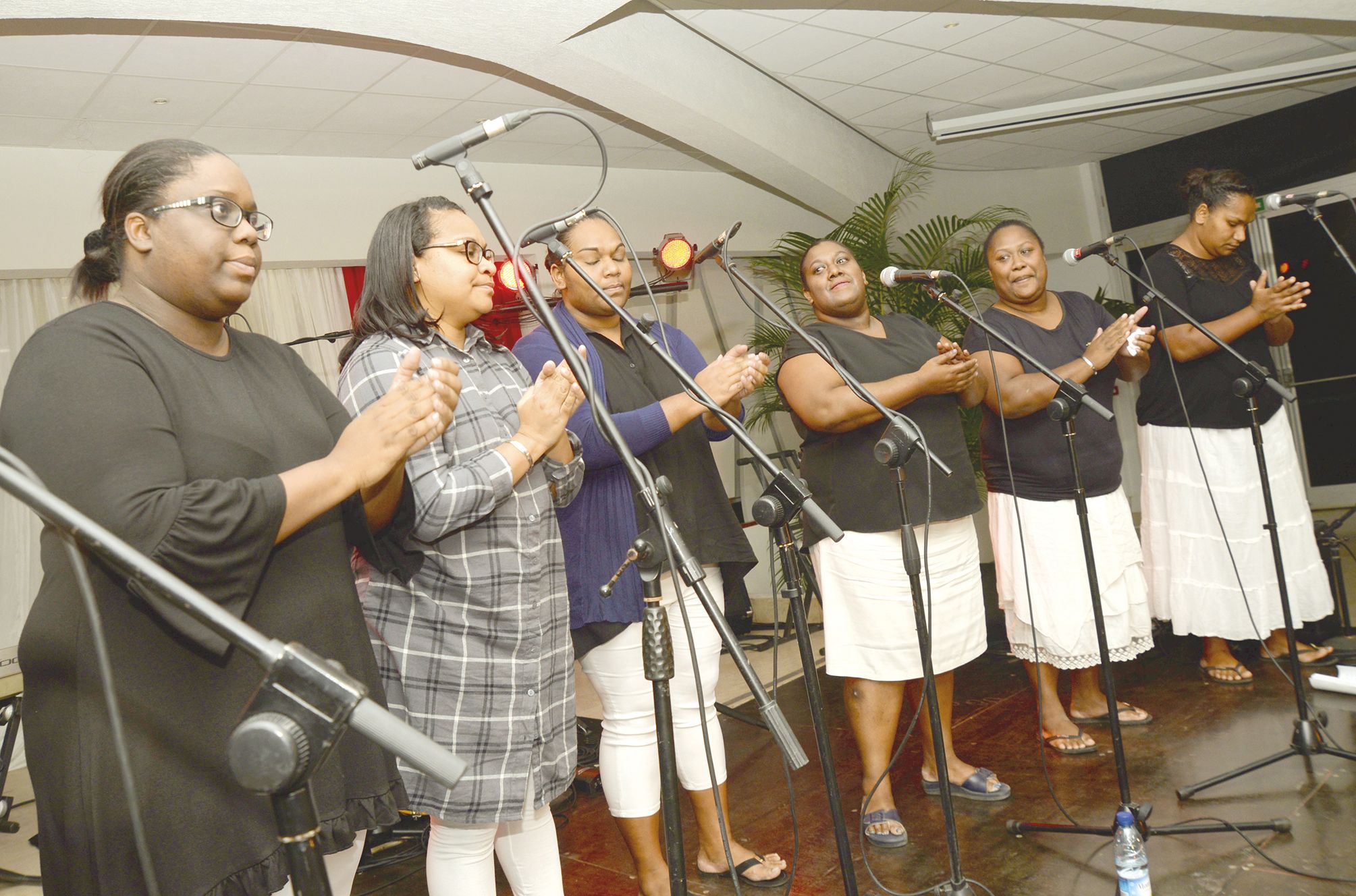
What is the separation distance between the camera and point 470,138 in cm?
150

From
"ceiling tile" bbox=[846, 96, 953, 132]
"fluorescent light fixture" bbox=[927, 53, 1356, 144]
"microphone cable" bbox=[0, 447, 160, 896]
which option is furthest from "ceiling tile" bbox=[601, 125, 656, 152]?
"microphone cable" bbox=[0, 447, 160, 896]

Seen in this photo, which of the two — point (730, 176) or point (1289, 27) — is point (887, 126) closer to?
point (730, 176)

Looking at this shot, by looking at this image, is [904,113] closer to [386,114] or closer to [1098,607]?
[386,114]

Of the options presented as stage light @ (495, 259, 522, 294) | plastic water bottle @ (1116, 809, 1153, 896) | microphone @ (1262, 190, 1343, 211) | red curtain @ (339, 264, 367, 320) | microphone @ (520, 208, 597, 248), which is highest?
red curtain @ (339, 264, 367, 320)

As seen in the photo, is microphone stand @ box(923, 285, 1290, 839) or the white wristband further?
microphone stand @ box(923, 285, 1290, 839)

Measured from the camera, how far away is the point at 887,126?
273 inches

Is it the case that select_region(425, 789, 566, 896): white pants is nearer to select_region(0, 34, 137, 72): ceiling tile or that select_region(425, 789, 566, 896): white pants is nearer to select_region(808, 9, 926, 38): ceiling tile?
select_region(0, 34, 137, 72): ceiling tile

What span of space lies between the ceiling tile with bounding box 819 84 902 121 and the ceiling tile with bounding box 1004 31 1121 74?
2.40 feet

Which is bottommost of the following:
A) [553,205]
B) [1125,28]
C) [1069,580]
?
[1069,580]

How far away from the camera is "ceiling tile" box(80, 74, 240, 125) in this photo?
432 cm

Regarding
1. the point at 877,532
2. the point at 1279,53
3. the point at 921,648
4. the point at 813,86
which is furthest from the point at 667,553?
the point at 1279,53

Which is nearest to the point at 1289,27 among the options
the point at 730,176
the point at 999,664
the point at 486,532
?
the point at 730,176

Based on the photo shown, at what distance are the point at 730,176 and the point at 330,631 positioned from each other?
250 inches

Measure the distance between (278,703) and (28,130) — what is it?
15.7ft
